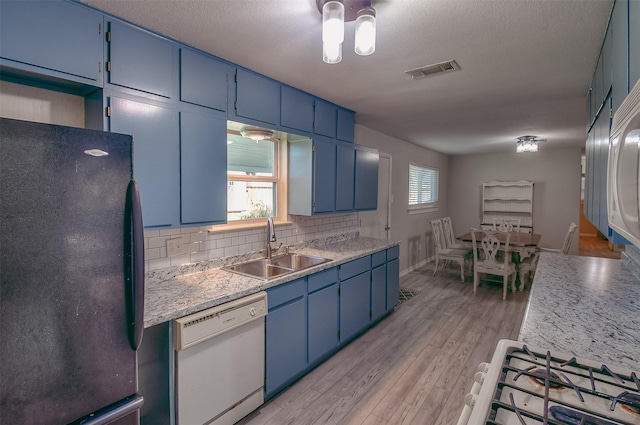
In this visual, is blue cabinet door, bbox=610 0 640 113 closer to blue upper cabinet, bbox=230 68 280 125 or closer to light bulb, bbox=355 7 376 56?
light bulb, bbox=355 7 376 56

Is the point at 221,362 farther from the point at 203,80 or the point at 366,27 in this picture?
the point at 366,27

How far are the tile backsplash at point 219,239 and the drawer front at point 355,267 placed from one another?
63 cm

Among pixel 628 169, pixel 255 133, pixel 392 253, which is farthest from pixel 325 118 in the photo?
pixel 628 169

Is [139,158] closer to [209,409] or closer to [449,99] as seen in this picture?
[209,409]

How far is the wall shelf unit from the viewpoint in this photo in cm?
675

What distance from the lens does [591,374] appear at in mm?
1025

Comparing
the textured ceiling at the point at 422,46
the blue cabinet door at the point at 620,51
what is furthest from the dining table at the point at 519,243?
the blue cabinet door at the point at 620,51

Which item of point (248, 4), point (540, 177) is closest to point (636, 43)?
point (248, 4)

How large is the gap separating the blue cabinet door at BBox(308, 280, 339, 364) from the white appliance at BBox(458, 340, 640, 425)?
1.63m

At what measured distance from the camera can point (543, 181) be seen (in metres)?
6.63

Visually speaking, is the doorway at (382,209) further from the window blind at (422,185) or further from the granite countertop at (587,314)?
the granite countertop at (587,314)

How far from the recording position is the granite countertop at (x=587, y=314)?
1.25m

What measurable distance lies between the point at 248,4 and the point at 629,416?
2.10 metres

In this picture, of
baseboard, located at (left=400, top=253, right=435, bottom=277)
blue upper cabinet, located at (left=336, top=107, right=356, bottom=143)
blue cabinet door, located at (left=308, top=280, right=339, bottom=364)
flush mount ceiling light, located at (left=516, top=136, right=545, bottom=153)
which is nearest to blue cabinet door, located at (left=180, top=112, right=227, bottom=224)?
blue cabinet door, located at (left=308, top=280, right=339, bottom=364)
